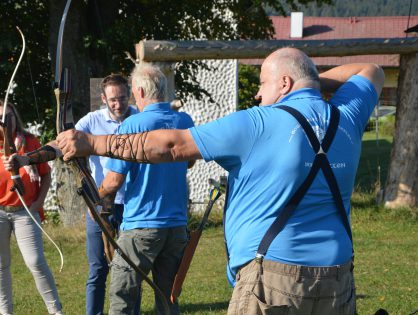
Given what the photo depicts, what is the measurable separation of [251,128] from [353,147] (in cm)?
51

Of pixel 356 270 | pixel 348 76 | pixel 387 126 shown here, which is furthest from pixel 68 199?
pixel 387 126

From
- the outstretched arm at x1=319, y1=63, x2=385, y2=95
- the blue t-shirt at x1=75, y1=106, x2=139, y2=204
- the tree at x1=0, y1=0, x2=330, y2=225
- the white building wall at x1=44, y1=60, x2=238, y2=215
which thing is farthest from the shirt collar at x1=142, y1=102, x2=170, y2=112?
the white building wall at x1=44, y1=60, x2=238, y2=215

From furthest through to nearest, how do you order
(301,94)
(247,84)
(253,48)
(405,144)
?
(247,84)
(405,144)
(253,48)
(301,94)

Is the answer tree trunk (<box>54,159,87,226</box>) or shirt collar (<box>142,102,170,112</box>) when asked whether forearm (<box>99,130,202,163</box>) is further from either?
tree trunk (<box>54,159,87,226</box>)

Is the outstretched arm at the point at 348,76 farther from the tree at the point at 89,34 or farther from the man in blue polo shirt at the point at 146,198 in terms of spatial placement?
the tree at the point at 89,34

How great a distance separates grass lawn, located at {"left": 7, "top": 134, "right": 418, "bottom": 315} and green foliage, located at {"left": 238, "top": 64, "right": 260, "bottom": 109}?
14.1 m

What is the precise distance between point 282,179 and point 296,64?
0.51 meters

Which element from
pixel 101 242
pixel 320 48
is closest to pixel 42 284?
pixel 101 242

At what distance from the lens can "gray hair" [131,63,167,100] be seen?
5.00m

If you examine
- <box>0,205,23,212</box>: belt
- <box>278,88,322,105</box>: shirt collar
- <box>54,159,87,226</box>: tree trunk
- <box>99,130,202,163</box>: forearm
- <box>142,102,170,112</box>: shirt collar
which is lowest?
<box>54,159,87,226</box>: tree trunk

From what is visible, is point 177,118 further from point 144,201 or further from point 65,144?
point 65,144

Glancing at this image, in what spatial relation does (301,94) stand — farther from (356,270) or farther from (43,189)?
(356,270)

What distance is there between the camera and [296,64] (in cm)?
354

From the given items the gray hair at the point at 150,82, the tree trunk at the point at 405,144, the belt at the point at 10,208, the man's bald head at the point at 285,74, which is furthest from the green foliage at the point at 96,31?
the man's bald head at the point at 285,74
